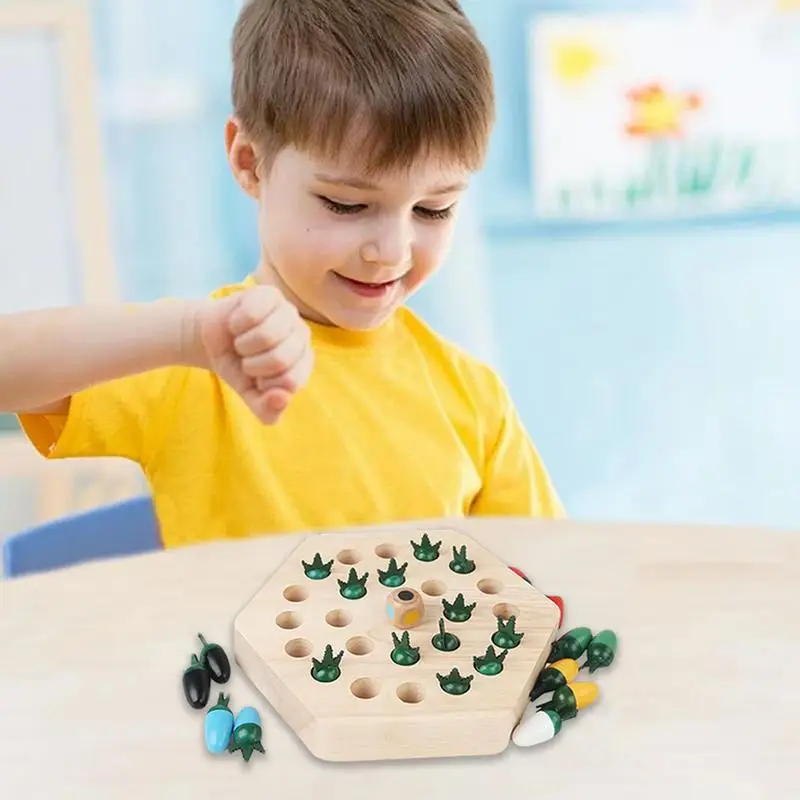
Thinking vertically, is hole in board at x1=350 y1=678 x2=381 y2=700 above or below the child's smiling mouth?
below

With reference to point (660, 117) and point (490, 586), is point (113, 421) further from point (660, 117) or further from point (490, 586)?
point (660, 117)

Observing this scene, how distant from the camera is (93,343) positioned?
64cm

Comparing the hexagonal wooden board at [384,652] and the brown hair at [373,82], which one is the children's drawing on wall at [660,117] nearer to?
the brown hair at [373,82]

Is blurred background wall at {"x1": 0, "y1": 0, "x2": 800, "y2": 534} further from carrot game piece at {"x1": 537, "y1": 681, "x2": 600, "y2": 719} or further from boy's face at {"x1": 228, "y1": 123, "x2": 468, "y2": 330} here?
carrot game piece at {"x1": 537, "y1": 681, "x2": 600, "y2": 719}

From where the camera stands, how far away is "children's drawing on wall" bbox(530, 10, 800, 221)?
154cm

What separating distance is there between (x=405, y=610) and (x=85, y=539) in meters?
0.50

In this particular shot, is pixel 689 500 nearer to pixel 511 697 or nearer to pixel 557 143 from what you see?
pixel 557 143

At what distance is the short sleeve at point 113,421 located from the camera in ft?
2.55

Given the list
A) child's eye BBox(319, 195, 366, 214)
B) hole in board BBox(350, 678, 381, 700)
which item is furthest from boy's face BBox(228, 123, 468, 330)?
hole in board BBox(350, 678, 381, 700)

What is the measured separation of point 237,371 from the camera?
64 cm

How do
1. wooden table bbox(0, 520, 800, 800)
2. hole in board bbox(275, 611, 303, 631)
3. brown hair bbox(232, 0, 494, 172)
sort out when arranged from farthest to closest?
1. brown hair bbox(232, 0, 494, 172)
2. hole in board bbox(275, 611, 303, 631)
3. wooden table bbox(0, 520, 800, 800)

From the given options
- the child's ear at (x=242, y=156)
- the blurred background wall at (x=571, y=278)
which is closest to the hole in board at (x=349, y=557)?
the child's ear at (x=242, y=156)

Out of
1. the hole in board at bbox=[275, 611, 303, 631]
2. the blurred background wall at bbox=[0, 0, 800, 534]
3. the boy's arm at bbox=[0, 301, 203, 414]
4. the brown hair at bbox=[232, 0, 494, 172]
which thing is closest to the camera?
the hole in board at bbox=[275, 611, 303, 631]

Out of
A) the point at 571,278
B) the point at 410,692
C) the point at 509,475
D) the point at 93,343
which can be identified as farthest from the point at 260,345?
the point at 571,278
